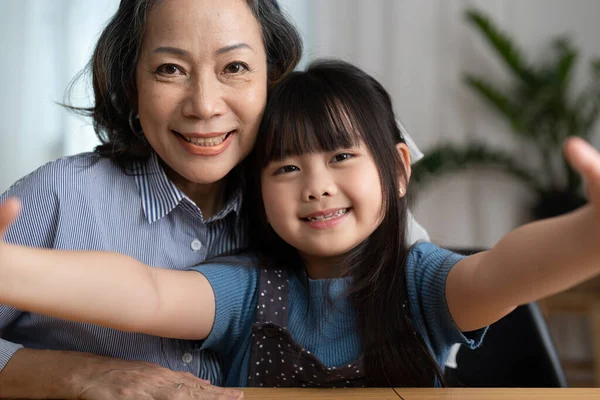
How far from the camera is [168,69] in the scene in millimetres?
1354

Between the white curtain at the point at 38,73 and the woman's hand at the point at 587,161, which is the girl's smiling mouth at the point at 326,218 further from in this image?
the white curtain at the point at 38,73

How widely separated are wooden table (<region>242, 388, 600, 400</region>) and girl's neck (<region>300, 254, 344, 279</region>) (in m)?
0.29

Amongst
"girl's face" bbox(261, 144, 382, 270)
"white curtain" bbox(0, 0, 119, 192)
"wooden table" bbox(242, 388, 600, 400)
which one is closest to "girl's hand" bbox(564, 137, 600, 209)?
"wooden table" bbox(242, 388, 600, 400)

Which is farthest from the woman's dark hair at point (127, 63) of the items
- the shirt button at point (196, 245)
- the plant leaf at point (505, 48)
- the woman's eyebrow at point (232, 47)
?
the plant leaf at point (505, 48)

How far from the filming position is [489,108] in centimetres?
438

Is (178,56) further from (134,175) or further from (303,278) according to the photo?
(303,278)

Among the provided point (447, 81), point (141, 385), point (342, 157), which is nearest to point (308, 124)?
point (342, 157)

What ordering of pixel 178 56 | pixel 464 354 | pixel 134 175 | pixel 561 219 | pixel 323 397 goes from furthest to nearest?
pixel 464 354 → pixel 134 175 → pixel 178 56 → pixel 323 397 → pixel 561 219

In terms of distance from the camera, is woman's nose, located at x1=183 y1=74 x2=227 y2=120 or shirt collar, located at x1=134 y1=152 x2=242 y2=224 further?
shirt collar, located at x1=134 y1=152 x2=242 y2=224

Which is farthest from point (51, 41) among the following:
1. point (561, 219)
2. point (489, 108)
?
point (561, 219)

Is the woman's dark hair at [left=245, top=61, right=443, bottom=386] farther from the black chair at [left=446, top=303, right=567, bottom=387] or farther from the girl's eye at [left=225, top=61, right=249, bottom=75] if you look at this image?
the black chair at [left=446, top=303, right=567, bottom=387]

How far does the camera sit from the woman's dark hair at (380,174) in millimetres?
1220

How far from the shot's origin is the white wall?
4.36 metres

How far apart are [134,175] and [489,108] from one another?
3304 millimetres
